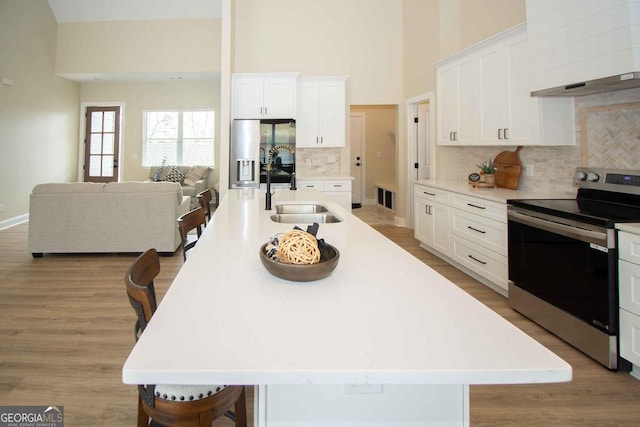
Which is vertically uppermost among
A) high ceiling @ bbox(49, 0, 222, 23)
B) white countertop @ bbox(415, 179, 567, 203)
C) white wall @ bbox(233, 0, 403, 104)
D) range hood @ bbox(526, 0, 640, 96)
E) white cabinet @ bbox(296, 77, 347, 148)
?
high ceiling @ bbox(49, 0, 222, 23)

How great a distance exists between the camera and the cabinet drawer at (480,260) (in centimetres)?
306

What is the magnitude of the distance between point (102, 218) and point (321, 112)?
138 inches

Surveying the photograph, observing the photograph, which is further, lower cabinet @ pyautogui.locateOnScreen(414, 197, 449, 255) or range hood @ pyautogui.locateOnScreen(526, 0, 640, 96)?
lower cabinet @ pyautogui.locateOnScreen(414, 197, 449, 255)

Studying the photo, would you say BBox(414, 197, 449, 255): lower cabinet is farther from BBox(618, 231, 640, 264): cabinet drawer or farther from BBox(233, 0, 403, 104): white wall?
BBox(233, 0, 403, 104): white wall

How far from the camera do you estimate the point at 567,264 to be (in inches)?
87.2

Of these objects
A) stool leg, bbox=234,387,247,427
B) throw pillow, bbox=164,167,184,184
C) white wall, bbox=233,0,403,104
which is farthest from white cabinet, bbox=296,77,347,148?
stool leg, bbox=234,387,247,427

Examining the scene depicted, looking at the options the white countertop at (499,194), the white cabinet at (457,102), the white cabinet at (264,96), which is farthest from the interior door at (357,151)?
the white countertop at (499,194)

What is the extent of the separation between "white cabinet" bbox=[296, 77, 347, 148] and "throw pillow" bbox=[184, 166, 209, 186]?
3530 millimetres

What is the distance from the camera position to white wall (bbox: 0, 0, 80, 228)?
602cm

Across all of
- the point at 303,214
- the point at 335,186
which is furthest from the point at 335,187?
the point at 303,214

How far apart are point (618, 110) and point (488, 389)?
2.21m

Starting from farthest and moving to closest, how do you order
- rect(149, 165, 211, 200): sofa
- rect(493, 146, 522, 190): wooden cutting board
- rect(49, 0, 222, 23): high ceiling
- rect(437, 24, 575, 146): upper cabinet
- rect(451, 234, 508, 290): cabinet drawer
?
rect(149, 165, 211, 200): sofa → rect(49, 0, 222, 23): high ceiling → rect(493, 146, 522, 190): wooden cutting board → rect(451, 234, 508, 290): cabinet drawer → rect(437, 24, 575, 146): upper cabinet

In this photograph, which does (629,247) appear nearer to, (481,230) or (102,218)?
(481,230)

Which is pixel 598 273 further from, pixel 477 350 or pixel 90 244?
pixel 90 244
